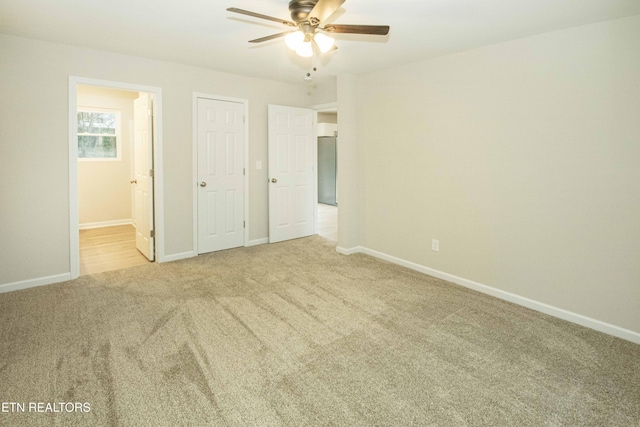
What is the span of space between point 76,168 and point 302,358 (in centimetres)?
311

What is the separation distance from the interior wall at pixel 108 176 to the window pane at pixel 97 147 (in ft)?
0.41

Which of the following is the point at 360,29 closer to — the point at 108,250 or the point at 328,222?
the point at 108,250

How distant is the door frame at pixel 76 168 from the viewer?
3.67 m

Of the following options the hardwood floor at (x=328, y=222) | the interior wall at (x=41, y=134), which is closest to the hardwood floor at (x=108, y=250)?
the interior wall at (x=41, y=134)

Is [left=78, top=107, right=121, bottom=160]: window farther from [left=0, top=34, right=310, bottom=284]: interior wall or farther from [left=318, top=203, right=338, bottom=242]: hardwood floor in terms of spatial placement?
[left=318, top=203, right=338, bottom=242]: hardwood floor

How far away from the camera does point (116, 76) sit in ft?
12.8

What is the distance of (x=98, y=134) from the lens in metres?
6.59

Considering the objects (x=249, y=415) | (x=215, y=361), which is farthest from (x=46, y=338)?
(x=249, y=415)

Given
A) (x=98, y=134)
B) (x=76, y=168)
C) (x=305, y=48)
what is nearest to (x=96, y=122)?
(x=98, y=134)

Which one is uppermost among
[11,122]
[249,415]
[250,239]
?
[11,122]

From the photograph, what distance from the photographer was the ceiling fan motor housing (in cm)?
233

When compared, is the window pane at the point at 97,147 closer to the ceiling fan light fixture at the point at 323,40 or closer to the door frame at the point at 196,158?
the door frame at the point at 196,158

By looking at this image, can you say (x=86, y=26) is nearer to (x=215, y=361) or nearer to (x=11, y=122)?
(x=11, y=122)

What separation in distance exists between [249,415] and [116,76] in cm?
374
